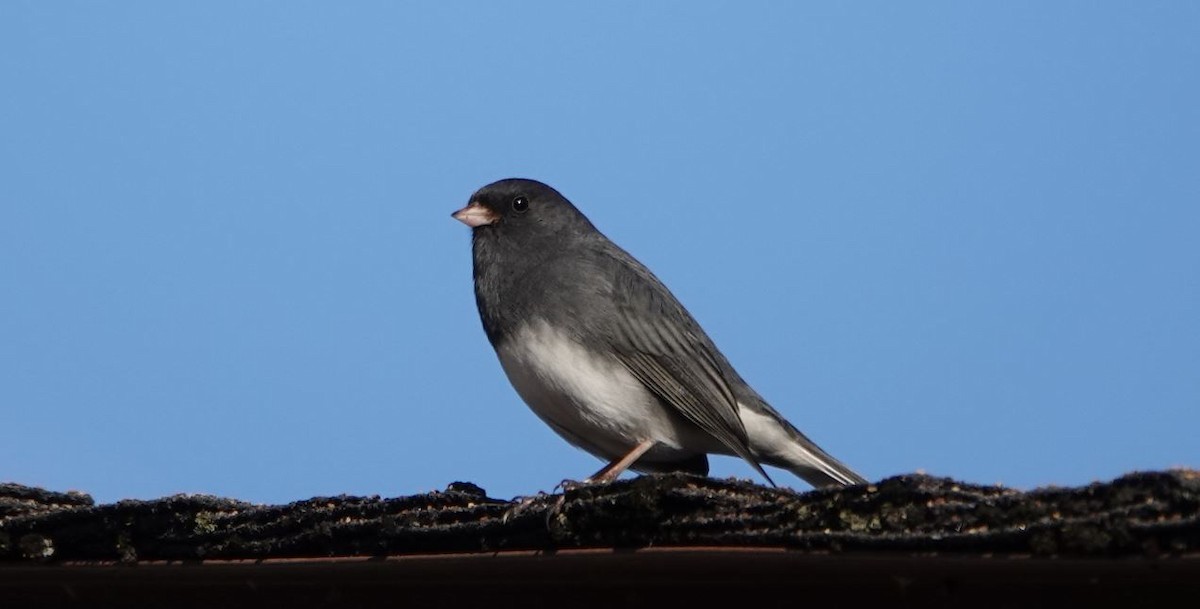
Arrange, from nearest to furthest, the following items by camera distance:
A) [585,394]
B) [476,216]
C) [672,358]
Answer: [585,394] → [672,358] → [476,216]

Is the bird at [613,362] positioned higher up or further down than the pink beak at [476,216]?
further down

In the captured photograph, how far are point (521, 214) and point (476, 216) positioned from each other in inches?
Result: 5.2

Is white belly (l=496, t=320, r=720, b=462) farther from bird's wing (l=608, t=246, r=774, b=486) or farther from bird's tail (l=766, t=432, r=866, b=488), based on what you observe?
bird's tail (l=766, t=432, r=866, b=488)

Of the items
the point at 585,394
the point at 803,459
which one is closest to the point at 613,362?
the point at 585,394

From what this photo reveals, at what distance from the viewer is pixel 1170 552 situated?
184 cm

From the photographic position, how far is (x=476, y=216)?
171 inches

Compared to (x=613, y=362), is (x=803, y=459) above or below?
below

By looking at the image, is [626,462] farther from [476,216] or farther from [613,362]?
[476,216]

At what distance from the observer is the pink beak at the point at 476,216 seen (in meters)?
4.34

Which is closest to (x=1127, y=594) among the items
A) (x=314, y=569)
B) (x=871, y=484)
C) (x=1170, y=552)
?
(x=1170, y=552)

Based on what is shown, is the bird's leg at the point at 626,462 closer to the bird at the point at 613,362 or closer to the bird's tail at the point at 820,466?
the bird at the point at 613,362

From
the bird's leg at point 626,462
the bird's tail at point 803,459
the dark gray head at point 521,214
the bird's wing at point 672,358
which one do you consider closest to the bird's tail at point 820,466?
the bird's tail at point 803,459

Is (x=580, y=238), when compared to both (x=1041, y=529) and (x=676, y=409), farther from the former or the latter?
(x=1041, y=529)

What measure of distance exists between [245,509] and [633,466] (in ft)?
5.17
